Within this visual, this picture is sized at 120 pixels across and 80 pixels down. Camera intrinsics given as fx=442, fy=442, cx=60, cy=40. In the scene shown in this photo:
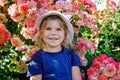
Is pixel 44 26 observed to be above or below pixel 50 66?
above

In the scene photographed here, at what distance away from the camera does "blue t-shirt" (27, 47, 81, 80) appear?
334cm

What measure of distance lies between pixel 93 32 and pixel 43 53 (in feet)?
3.39

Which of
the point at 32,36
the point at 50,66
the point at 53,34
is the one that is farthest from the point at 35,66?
the point at 32,36

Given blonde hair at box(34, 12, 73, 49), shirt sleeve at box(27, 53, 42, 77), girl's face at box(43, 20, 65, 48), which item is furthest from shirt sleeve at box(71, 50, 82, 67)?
shirt sleeve at box(27, 53, 42, 77)

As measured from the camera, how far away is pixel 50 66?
3357mm

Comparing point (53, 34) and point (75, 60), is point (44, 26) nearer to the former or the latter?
point (53, 34)

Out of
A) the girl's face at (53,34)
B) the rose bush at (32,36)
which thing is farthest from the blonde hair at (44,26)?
the rose bush at (32,36)

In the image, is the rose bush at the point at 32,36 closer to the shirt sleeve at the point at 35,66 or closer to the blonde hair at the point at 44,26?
the blonde hair at the point at 44,26

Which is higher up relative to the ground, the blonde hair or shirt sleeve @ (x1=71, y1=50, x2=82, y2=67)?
the blonde hair

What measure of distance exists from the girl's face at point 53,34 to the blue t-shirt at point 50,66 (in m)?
0.09

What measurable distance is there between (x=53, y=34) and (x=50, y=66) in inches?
9.6

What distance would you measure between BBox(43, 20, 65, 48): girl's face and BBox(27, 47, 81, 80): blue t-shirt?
88mm

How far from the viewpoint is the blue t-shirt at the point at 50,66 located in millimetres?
3344

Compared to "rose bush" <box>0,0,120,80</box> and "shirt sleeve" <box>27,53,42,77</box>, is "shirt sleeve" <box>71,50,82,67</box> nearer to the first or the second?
"rose bush" <box>0,0,120,80</box>
